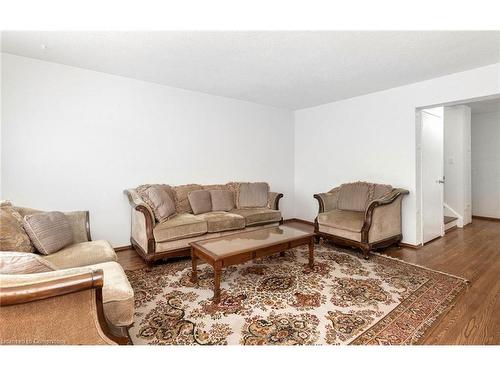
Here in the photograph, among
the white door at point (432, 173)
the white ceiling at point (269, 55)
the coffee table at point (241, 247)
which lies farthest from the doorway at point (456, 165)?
the coffee table at point (241, 247)

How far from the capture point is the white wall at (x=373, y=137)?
3.21 metres

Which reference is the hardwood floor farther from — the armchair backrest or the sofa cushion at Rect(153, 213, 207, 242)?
the armchair backrest

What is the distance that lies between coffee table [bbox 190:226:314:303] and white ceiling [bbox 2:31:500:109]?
2.00 m

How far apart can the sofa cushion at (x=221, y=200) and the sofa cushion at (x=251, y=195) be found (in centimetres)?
22

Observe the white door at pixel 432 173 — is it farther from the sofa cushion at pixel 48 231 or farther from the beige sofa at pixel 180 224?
the sofa cushion at pixel 48 231

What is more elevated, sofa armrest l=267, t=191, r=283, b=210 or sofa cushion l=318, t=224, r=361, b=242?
sofa armrest l=267, t=191, r=283, b=210

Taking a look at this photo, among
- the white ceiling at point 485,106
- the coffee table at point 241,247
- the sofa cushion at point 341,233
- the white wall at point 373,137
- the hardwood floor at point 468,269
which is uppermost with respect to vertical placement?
the white ceiling at point 485,106

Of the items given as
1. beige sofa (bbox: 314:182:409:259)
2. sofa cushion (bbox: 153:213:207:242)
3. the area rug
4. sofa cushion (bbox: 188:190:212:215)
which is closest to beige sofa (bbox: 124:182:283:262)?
sofa cushion (bbox: 153:213:207:242)

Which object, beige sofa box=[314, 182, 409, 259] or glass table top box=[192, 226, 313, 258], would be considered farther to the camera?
beige sofa box=[314, 182, 409, 259]

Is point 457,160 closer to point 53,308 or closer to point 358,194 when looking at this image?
point 358,194

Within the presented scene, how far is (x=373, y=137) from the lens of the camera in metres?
4.03

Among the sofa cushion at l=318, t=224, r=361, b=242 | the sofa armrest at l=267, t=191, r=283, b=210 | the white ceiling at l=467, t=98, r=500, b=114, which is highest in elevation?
the white ceiling at l=467, t=98, r=500, b=114

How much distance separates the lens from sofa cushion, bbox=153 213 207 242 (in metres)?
2.90

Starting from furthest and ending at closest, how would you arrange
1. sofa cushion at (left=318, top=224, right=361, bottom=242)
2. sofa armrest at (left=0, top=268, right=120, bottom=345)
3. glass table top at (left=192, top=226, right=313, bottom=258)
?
sofa cushion at (left=318, top=224, right=361, bottom=242) → glass table top at (left=192, top=226, right=313, bottom=258) → sofa armrest at (left=0, top=268, right=120, bottom=345)
